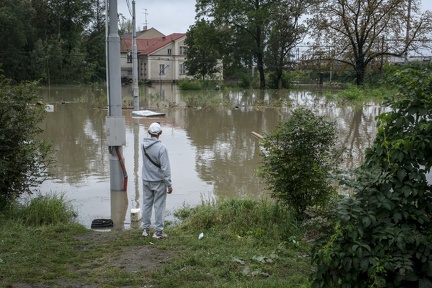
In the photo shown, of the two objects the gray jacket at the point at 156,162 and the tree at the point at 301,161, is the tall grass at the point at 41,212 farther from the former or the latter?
the tree at the point at 301,161

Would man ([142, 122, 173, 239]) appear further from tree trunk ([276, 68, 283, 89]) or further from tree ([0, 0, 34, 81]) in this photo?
tree ([0, 0, 34, 81])

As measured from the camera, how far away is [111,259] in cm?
659

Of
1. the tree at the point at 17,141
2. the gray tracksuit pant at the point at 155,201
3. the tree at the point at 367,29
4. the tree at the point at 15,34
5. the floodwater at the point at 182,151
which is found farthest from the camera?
the tree at the point at 15,34

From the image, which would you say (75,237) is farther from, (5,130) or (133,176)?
(133,176)

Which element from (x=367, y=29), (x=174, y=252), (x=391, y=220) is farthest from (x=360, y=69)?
(x=391, y=220)

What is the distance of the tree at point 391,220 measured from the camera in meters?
3.74

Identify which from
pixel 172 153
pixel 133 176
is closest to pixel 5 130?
pixel 133 176

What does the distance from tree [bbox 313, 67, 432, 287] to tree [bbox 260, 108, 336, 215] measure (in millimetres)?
3866

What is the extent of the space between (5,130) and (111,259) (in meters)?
3.39

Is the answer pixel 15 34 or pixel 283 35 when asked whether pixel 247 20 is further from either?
pixel 15 34

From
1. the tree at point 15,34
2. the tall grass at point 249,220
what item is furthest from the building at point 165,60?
the tall grass at point 249,220

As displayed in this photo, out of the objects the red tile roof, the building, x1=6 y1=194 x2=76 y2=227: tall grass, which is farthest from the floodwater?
the red tile roof

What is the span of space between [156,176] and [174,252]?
4.41 feet

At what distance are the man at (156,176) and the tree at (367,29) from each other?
37.3 m
